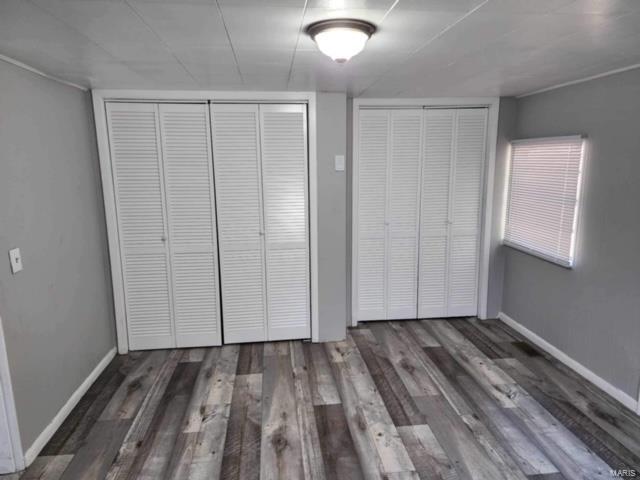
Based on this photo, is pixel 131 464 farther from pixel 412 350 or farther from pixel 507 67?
pixel 507 67

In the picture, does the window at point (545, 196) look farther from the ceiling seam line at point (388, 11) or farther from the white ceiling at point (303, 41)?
the ceiling seam line at point (388, 11)

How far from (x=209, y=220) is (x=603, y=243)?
2.94 m

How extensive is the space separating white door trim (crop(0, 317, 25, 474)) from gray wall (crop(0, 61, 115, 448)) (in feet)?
0.12

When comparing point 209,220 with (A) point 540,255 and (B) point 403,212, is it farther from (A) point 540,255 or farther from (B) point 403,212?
(A) point 540,255

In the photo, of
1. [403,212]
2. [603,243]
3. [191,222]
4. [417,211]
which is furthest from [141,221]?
[603,243]

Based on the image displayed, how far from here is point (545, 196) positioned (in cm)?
328

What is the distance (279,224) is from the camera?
133 inches

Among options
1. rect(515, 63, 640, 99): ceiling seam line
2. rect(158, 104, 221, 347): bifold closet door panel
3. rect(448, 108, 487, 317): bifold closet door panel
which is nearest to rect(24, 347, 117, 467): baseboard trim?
rect(158, 104, 221, 347): bifold closet door panel

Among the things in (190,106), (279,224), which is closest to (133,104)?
(190,106)

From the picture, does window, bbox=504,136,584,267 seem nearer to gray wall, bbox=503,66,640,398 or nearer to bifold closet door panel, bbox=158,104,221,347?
gray wall, bbox=503,66,640,398

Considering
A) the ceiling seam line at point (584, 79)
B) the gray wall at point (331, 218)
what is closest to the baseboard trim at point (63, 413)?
the gray wall at point (331, 218)

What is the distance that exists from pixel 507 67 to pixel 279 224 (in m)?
1.99

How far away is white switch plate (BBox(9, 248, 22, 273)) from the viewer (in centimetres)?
204

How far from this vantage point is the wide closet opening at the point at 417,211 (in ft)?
11.9
